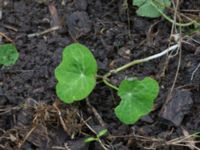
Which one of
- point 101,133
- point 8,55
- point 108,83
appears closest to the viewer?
point 101,133

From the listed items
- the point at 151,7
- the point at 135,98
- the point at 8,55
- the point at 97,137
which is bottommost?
the point at 97,137

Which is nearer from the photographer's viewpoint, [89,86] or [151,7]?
[89,86]

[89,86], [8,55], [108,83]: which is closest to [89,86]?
[89,86]

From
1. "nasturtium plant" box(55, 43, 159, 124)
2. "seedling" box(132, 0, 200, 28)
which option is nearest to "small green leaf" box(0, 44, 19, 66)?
"nasturtium plant" box(55, 43, 159, 124)

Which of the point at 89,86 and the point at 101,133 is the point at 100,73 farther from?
the point at 101,133

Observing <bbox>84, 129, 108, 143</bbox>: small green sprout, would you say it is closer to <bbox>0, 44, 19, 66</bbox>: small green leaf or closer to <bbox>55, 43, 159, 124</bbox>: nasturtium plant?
<bbox>55, 43, 159, 124</bbox>: nasturtium plant

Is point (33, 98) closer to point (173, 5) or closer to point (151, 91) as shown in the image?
point (151, 91)

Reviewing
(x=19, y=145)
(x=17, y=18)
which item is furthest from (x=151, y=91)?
(x=17, y=18)
